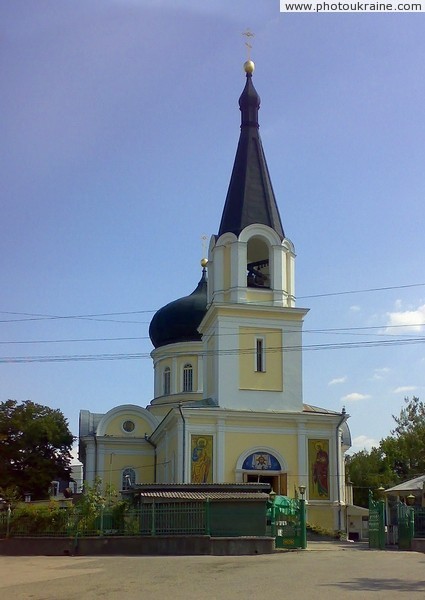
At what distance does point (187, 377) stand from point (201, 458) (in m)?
14.1

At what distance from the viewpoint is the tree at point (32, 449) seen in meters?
46.1

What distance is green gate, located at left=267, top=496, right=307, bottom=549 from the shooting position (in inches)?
913

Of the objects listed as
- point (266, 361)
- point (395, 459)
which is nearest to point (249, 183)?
point (266, 361)

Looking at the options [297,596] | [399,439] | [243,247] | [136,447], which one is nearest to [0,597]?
[297,596]

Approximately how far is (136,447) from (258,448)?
1191 cm

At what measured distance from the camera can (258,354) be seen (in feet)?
113

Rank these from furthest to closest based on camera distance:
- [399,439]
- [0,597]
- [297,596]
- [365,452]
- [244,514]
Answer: [365,452], [399,439], [244,514], [0,597], [297,596]

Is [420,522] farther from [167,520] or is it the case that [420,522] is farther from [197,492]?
[167,520]

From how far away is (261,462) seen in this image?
33.2 meters

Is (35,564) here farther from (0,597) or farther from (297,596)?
(297,596)

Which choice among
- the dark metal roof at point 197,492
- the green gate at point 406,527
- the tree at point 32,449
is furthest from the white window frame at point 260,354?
the tree at point 32,449

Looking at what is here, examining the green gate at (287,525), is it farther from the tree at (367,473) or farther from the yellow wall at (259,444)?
the tree at (367,473)

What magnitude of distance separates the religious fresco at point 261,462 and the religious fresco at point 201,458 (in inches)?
61.5

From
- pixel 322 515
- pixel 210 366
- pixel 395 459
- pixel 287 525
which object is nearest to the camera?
pixel 287 525
